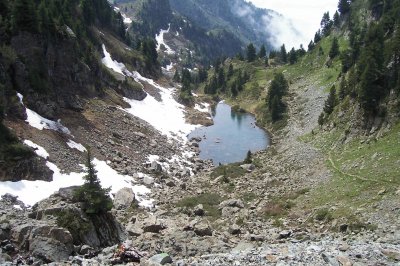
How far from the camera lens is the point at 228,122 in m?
125

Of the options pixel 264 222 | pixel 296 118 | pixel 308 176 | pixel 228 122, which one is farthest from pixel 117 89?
pixel 264 222

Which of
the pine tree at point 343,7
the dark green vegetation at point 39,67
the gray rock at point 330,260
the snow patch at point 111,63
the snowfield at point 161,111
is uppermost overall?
the pine tree at point 343,7

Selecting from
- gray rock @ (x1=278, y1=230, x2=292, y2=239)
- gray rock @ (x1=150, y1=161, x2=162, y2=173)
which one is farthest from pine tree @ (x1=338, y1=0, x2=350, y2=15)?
gray rock @ (x1=278, y1=230, x2=292, y2=239)

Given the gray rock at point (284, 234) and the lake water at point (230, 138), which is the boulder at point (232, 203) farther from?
the lake water at point (230, 138)

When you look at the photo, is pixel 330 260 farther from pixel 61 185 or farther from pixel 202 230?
pixel 61 185

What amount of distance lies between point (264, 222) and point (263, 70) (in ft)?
509

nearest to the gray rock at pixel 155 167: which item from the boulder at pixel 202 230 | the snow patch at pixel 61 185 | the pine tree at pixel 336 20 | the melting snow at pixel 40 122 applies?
the snow patch at pixel 61 185

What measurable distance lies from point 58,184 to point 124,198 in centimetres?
752

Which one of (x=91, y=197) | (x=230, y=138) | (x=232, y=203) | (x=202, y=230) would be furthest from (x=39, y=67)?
(x=230, y=138)

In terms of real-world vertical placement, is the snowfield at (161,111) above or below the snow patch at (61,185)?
above

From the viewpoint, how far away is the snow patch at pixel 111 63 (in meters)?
119

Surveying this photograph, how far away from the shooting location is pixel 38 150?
1991 inches

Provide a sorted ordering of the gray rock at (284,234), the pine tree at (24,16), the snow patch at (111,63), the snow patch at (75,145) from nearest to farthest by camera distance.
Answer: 1. the gray rock at (284,234)
2. the snow patch at (75,145)
3. the pine tree at (24,16)
4. the snow patch at (111,63)

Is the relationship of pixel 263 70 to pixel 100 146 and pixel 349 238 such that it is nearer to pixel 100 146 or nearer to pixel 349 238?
pixel 100 146
